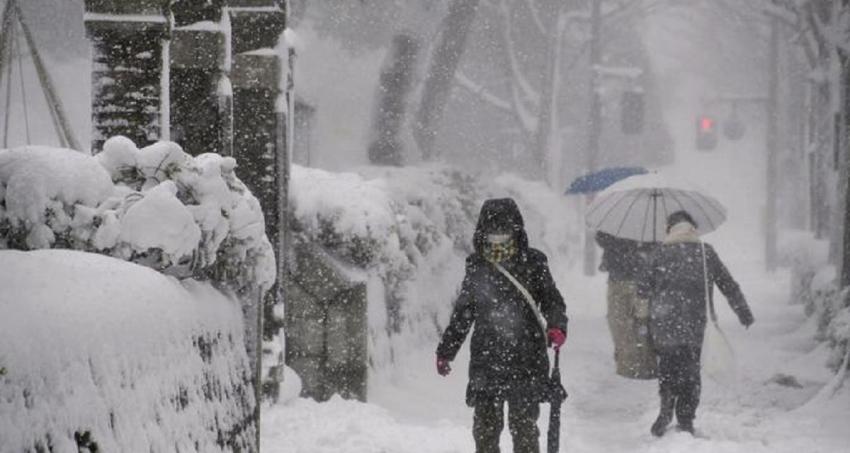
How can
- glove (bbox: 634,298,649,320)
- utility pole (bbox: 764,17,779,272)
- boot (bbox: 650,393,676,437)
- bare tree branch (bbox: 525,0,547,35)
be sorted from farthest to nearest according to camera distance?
bare tree branch (bbox: 525,0,547,35)
utility pole (bbox: 764,17,779,272)
glove (bbox: 634,298,649,320)
boot (bbox: 650,393,676,437)

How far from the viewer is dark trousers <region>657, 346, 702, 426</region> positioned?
26.5 feet

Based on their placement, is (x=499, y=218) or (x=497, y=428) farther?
(x=497, y=428)

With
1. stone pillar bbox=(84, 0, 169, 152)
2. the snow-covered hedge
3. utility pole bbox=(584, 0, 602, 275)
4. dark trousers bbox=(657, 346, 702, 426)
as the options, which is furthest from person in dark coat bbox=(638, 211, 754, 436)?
utility pole bbox=(584, 0, 602, 275)

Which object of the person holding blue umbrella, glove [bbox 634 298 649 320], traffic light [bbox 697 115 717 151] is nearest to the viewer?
glove [bbox 634 298 649 320]

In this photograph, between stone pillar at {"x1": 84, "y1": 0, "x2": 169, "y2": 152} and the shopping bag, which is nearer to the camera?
stone pillar at {"x1": 84, "y1": 0, "x2": 169, "y2": 152}

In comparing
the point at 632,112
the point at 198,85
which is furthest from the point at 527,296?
the point at 632,112

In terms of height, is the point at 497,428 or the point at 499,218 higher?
the point at 499,218

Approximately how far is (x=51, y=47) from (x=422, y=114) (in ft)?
32.1

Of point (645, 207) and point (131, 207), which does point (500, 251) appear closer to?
point (131, 207)

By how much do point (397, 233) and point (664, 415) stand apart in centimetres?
361

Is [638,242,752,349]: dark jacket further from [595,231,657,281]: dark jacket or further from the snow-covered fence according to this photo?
[595,231,657,281]: dark jacket

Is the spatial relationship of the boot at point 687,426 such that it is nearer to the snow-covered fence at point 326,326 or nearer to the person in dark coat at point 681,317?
the person in dark coat at point 681,317

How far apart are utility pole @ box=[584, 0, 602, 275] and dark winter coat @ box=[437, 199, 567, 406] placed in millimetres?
17418

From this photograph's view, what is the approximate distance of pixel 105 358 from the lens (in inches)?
116
